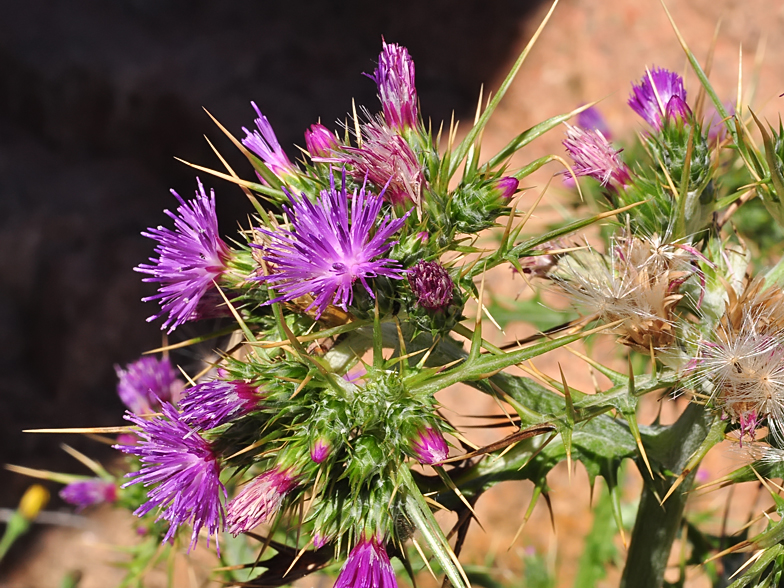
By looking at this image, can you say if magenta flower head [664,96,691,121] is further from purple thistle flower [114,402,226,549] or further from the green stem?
purple thistle flower [114,402,226,549]

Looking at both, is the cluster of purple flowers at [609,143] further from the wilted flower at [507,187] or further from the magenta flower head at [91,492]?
the magenta flower head at [91,492]

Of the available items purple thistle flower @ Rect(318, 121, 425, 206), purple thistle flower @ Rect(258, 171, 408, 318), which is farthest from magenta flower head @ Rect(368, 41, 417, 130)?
purple thistle flower @ Rect(258, 171, 408, 318)

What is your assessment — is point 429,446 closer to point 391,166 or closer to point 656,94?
point 391,166

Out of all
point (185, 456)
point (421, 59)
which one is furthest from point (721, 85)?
point (185, 456)

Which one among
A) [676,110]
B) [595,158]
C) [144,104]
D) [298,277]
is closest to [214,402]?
[298,277]

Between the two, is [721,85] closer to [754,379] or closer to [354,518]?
[754,379]

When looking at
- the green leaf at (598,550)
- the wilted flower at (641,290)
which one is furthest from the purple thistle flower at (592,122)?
the wilted flower at (641,290)
